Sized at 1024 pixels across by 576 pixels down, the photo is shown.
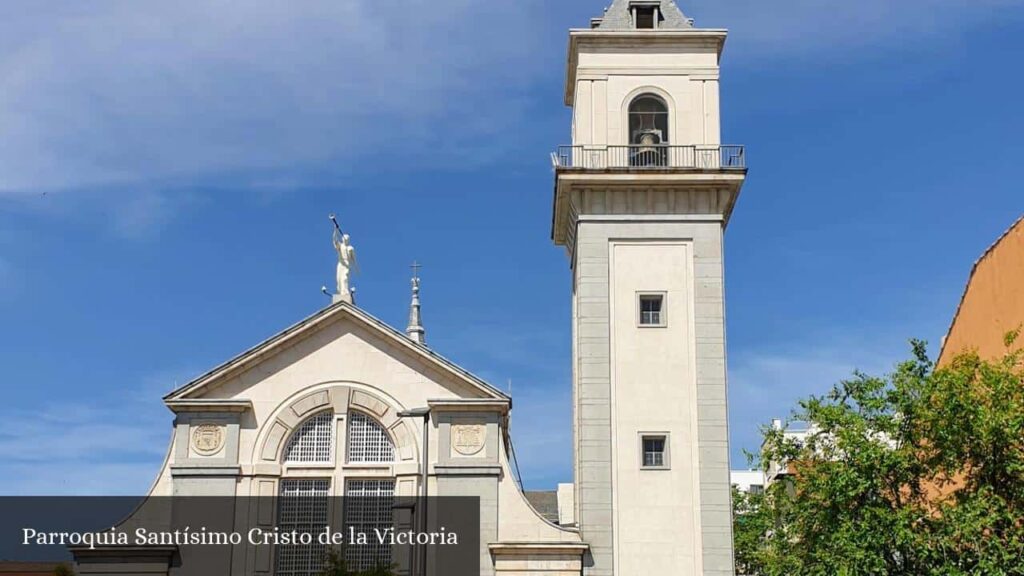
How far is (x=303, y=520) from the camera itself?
4072cm

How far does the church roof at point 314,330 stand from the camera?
41312 millimetres

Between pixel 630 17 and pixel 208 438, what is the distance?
17.7 metres

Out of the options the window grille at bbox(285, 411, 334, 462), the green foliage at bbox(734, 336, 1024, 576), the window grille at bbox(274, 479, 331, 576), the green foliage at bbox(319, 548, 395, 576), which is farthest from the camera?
the window grille at bbox(285, 411, 334, 462)

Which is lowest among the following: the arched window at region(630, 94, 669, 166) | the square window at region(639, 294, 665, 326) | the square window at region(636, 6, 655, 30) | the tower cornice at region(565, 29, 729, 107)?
the square window at region(639, 294, 665, 326)

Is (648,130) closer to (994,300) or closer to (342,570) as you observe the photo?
(994,300)

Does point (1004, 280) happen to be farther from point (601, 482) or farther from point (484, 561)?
point (484, 561)

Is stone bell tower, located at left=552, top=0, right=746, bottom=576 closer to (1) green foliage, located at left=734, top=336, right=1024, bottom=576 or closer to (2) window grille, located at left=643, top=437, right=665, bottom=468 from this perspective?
(2) window grille, located at left=643, top=437, right=665, bottom=468

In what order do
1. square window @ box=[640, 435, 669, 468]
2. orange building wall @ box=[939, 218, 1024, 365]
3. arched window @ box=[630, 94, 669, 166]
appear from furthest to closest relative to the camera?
arched window @ box=[630, 94, 669, 166]
square window @ box=[640, 435, 669, 468]
orange building wall @ box=[939, 218, 1024, 365]

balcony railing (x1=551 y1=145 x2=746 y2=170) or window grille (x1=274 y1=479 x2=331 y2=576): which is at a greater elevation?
balcony railing (x1=551 y1=145 x2=746 y2=170)

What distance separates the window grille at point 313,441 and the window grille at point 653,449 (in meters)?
8.98

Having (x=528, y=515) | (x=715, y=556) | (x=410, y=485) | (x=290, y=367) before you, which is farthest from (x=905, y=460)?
(x=290, y=367)

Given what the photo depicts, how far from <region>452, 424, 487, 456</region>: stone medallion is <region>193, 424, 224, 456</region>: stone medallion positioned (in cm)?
663

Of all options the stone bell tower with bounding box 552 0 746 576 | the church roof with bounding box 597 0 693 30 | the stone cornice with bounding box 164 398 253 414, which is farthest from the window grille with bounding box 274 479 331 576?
the church roof with bounding box 597 0 693 30

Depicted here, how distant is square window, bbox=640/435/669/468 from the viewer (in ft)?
130
